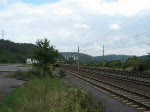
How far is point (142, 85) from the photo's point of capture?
30.4 m

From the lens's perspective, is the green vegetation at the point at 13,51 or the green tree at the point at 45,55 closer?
the green tree at the point at 45,55

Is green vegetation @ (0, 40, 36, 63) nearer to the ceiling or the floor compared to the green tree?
nearer to the ceiling

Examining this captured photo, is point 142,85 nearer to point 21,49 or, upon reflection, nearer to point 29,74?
point 29,74

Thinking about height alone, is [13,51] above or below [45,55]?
above

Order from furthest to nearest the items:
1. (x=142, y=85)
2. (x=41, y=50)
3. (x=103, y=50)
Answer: (x=103, y=50) < (x=41, y=50) < (x=142, y=85)

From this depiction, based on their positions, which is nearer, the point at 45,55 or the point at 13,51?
the point at 45,55

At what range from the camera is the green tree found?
46.2 meters

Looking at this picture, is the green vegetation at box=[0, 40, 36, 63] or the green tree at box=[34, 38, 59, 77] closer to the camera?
the green tree at box=[34, 38, 59, 77]

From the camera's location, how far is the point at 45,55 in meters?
46.4

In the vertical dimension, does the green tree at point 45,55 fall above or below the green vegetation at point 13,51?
below

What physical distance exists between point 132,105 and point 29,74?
2835 cm

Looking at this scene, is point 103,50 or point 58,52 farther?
point 103,50

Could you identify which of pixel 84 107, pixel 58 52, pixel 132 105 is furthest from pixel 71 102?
pixel 58 52

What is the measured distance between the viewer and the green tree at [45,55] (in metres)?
46.2
